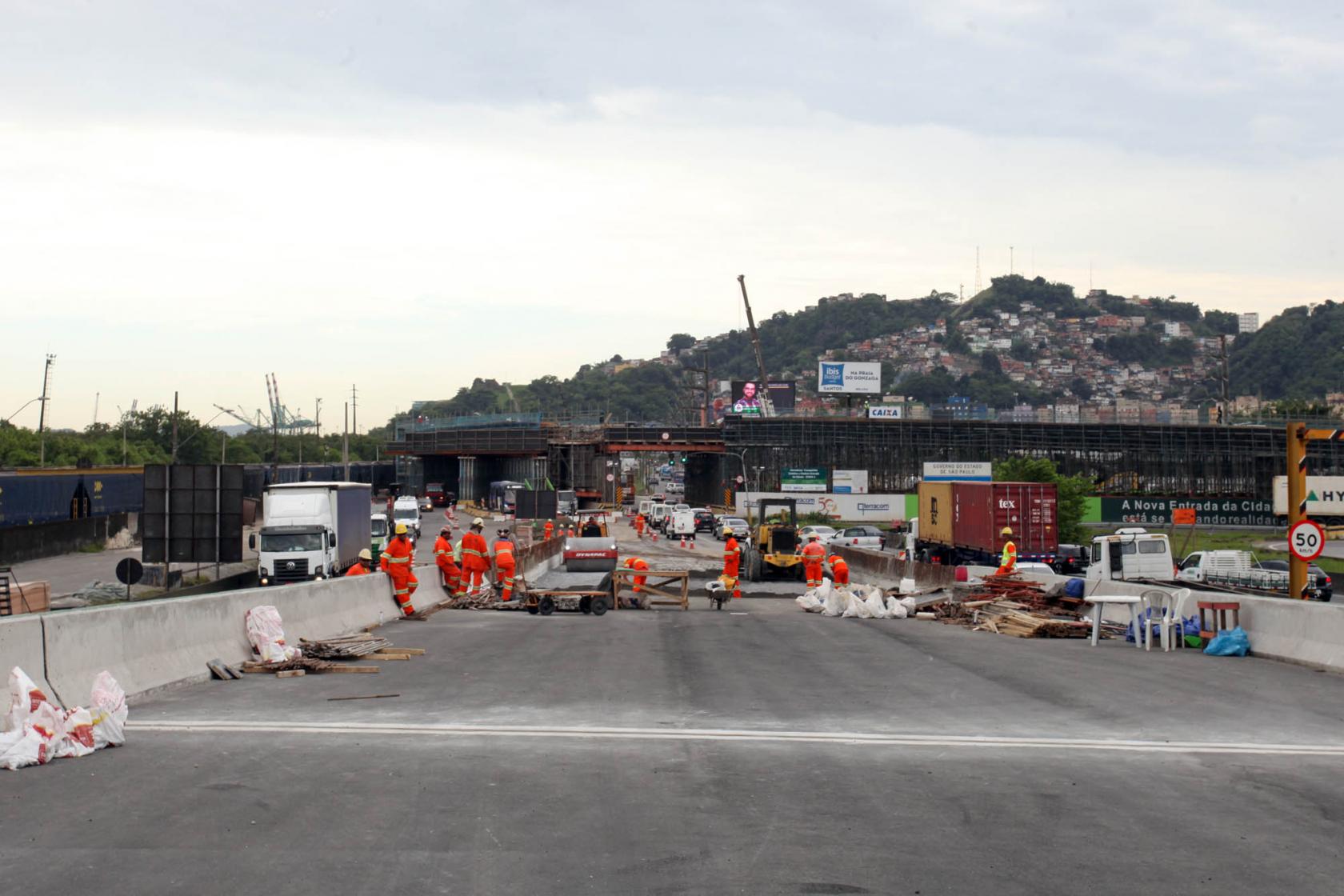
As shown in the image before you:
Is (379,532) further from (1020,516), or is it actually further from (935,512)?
(1020,516)

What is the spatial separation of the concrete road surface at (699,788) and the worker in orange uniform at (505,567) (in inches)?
490

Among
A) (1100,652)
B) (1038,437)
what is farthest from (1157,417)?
(1100,652)

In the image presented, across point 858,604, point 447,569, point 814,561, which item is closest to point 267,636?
point 447,569

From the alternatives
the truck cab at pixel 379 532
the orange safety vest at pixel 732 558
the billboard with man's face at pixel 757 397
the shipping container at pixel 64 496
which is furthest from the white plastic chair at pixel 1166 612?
the billboard with man's face at pixel 757 397

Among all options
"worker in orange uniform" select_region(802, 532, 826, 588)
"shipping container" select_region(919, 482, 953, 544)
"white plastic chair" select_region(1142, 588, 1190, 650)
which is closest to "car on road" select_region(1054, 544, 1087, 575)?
"shipping container" select_region(919, 482, 953, 544)

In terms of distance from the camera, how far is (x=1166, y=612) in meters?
19.3

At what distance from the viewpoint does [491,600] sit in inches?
1115

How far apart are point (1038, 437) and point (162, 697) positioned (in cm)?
9971

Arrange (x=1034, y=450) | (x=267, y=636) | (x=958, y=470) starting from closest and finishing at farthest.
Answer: (x=267, y=636) → (x=958, y=470) → (x=1034, y=450)

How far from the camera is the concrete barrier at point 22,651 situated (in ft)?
34.3

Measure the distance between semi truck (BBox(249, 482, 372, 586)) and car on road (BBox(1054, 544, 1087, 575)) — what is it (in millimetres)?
25092

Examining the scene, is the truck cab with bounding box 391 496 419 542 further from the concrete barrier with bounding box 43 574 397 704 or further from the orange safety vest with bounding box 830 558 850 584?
the concrete barrier with bounding box 43 574 397 704

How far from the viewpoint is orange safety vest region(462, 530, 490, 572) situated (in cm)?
2862

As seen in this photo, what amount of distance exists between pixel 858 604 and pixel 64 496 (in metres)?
45.0
